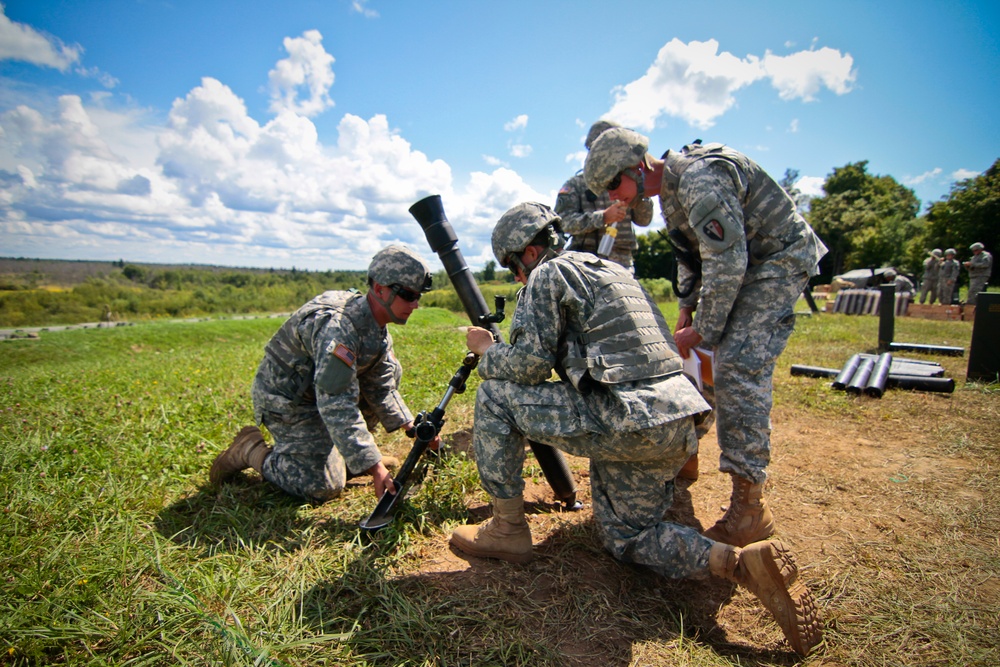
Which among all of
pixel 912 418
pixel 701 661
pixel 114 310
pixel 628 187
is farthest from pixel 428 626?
pixel 114 310

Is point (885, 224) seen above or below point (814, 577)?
above

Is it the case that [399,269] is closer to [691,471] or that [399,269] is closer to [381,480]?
[381,480]

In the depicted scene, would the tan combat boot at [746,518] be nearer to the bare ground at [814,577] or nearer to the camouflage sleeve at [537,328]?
the bare ground at [814,577]

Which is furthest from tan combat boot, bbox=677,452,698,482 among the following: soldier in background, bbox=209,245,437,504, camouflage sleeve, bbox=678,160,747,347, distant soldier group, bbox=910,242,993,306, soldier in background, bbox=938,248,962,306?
soldier in background, bbox=938,248,962,306

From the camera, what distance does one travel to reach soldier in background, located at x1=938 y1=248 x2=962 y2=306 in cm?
1703

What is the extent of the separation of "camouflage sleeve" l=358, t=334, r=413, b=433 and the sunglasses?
537 mm

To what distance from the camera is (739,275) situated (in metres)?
2.68

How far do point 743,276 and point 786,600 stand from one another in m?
1.67

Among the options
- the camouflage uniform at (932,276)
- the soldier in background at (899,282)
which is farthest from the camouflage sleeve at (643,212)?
the camouflage uniform at (932,276)

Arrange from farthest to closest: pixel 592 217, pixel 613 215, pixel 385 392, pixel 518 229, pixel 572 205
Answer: pixel 572 205 < pixel 592 217 < pixel 613 215 < pixel 385 392 < pixel 518 229

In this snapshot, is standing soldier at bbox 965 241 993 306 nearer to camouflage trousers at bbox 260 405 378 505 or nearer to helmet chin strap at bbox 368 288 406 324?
helmet chin strap at bbox 368 288 406 324

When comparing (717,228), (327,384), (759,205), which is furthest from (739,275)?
(327,384)

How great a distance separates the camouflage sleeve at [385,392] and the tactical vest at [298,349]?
43 cm

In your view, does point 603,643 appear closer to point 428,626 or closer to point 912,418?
point 428,626
